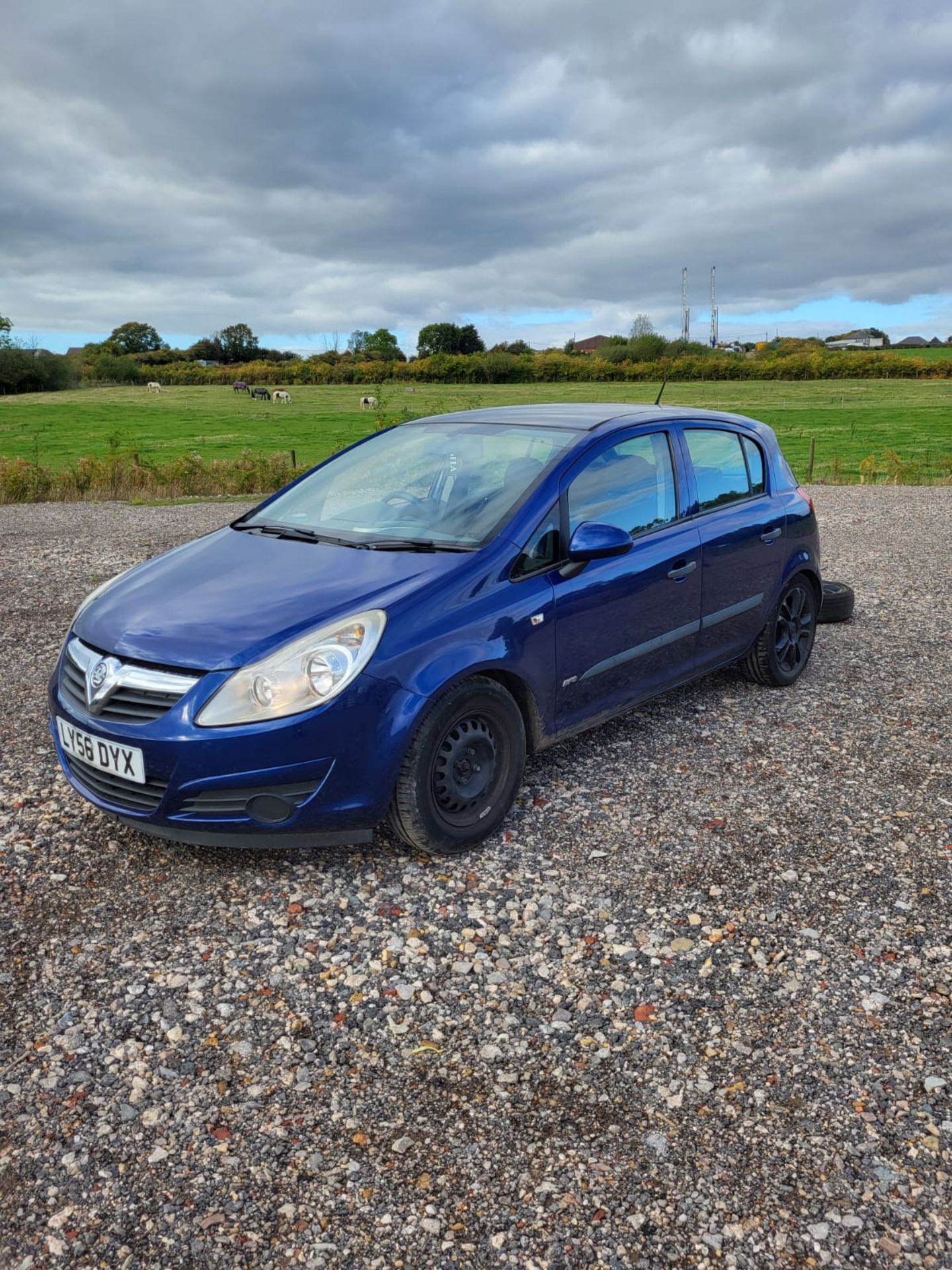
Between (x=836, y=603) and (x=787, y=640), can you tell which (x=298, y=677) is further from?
(x=836, y=603)

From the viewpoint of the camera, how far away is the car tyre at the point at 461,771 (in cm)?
350

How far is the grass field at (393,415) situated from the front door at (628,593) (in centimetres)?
1740

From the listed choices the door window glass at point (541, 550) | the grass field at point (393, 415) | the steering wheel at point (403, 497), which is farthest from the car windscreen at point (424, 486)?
the grass field at point (393, 415)

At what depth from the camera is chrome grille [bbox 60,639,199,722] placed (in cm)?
333

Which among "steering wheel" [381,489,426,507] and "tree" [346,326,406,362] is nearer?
"steering wheel" [381,489,426,507]

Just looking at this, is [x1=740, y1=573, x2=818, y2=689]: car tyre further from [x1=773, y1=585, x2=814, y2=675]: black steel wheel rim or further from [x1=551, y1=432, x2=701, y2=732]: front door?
[x1=551, y1=432, x2=701, y2=732]: front door

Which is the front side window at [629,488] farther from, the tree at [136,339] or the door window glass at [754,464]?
the tree at [136,339]

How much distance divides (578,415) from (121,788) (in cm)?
285

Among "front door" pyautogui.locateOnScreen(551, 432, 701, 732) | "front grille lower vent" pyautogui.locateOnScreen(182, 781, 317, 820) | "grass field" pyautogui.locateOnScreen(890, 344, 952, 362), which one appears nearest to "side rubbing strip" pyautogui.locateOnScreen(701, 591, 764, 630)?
"front door" pyautogui.locateOnScreen(551, 432, 701, 732)

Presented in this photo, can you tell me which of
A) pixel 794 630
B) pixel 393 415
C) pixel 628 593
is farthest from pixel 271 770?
pixel 393 415

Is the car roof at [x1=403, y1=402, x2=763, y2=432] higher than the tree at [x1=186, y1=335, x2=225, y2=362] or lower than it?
lower

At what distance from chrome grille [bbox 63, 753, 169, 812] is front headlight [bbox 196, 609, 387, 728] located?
34 cm

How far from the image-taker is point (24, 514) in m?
14.3

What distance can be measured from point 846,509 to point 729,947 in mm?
13562
